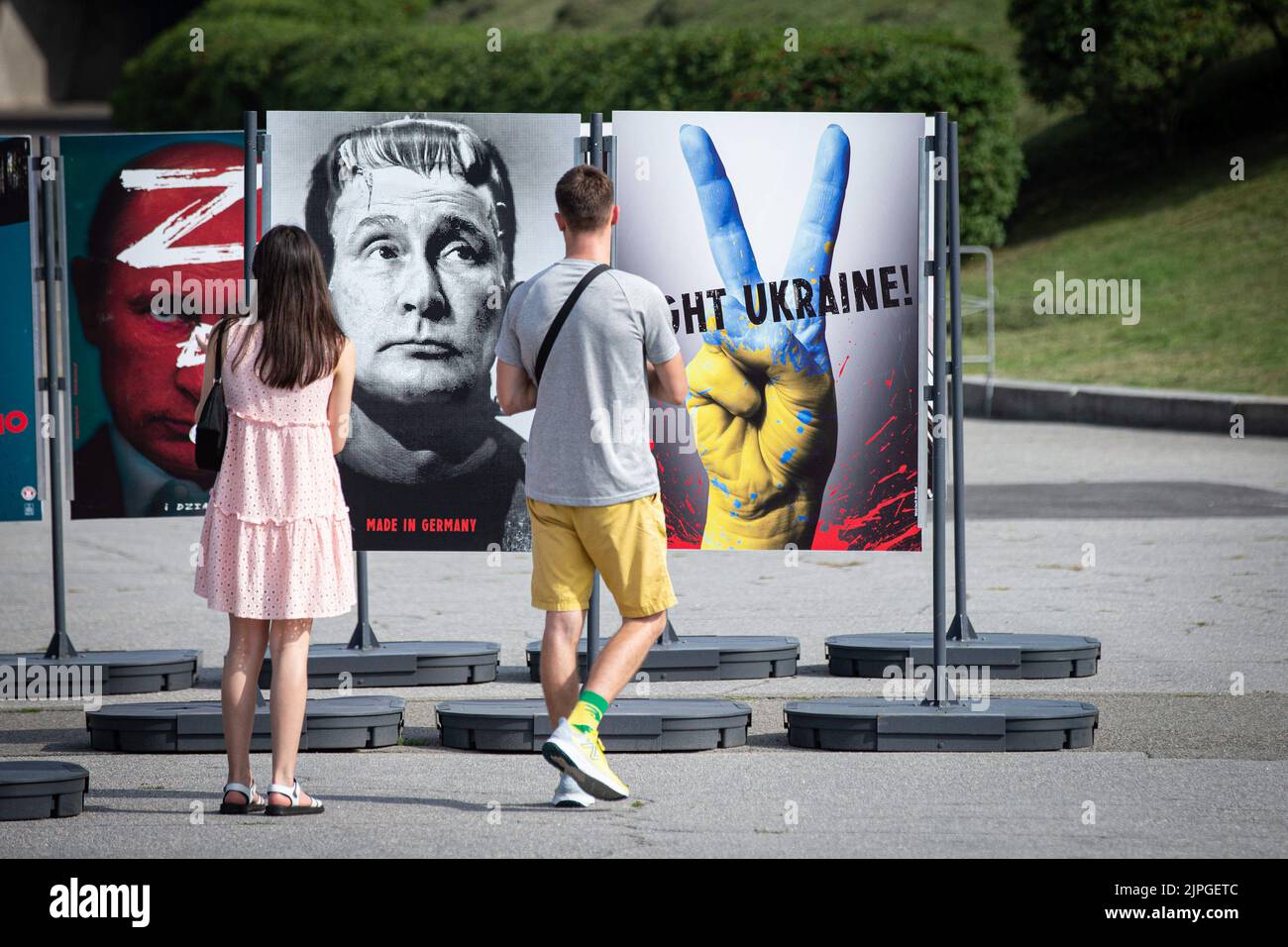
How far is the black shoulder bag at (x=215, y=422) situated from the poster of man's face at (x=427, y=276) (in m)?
1.52

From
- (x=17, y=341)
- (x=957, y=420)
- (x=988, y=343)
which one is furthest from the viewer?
(x=988, y=343)

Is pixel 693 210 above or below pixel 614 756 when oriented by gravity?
above

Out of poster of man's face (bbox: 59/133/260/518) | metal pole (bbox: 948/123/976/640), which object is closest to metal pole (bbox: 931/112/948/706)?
metal pole (bbox: 948/123/976/640)

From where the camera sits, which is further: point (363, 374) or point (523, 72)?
point (523, 72)

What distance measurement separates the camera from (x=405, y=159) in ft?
23.1

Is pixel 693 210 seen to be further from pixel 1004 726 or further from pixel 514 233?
pixel 1004 726

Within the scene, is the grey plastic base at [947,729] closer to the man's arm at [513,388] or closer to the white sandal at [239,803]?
the man's arm at [513,388]

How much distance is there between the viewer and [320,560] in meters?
5.55

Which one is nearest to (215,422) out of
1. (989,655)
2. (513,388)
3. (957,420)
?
(513,388)

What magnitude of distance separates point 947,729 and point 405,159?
2.88 m

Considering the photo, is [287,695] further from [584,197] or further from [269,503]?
[584,197]

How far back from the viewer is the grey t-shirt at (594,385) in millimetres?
5605
